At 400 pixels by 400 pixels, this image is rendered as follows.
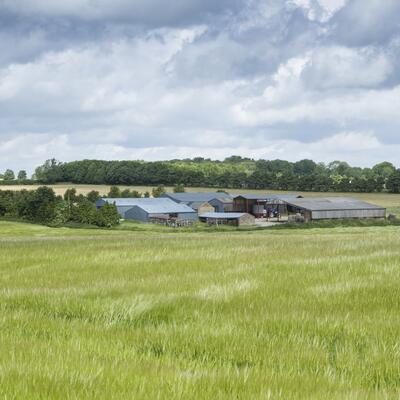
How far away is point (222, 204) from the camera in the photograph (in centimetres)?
15112

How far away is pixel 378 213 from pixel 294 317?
138427mm

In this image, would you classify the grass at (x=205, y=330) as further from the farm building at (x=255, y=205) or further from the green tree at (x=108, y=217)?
the farm building at (x=255, y=205)

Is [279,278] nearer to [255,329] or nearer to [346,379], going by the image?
[255,329]

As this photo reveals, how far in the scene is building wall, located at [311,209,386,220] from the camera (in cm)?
13100

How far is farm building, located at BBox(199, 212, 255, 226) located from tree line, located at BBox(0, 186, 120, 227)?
2772 cm

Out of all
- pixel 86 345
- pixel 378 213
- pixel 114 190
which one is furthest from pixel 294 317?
pixel 114 190

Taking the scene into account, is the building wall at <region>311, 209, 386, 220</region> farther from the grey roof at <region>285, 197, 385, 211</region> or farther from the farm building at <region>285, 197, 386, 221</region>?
the grey roof at <region>285, 197, 385, 211</region>

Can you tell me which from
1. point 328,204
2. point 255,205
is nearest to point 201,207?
point 255,205

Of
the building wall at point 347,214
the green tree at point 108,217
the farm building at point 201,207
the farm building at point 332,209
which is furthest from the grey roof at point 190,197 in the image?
the green tree at point 108,217

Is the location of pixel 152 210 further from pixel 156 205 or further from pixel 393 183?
pixel 393 183

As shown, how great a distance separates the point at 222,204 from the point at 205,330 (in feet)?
474

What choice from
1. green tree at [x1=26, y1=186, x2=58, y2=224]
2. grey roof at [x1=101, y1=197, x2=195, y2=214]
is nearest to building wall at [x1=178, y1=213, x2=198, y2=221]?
grey roof at [x1=101, y1=197, x2=195, y2=214]

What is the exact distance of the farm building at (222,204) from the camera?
150500 mm

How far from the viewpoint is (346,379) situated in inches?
204
